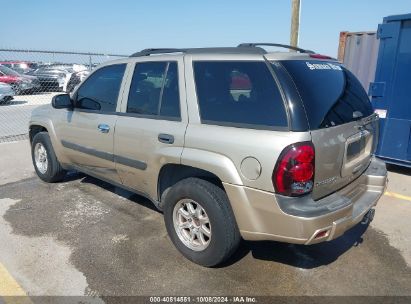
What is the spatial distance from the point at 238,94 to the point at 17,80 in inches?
710

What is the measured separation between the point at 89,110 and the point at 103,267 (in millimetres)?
1832

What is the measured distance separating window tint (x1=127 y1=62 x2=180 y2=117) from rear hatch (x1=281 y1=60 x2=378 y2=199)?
41.4 inches

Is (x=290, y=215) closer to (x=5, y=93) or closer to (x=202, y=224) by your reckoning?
(x=202, y=224)

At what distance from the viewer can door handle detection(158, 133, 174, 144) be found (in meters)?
3.16

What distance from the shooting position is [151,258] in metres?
3.34

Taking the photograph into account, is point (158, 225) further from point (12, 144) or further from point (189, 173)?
point (12, 144)

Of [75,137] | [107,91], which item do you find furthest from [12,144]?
[107,91]

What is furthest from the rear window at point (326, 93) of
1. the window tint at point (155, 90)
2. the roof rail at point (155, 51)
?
the roof rail at point (155, 51)

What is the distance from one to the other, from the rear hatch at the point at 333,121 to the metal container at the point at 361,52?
4018mm

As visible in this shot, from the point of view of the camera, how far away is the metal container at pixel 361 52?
6.79 m

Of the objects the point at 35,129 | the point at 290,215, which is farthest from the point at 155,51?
the point at 35,129

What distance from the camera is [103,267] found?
3182 mm

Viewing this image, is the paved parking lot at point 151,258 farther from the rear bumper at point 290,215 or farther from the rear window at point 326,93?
the rear window at point 326,93

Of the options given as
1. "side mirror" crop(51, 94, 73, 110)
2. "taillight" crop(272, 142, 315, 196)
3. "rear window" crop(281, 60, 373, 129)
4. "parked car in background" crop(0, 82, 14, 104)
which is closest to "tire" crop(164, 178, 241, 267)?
"taillight" crop(272, 142, 315, 196)
